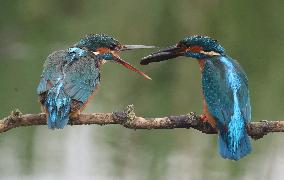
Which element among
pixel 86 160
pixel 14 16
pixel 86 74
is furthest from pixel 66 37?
pixel 86 74

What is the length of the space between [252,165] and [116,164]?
44.1 inches

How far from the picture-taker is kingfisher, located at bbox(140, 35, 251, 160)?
167 inches

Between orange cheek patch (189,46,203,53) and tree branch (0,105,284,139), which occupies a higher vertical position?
orange cheek patch (189,46,203,53)

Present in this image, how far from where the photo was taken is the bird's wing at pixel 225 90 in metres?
4.34

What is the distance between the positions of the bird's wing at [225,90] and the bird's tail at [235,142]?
4 cm

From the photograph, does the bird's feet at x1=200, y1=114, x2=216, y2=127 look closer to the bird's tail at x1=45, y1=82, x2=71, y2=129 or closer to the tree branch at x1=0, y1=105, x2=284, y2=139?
the tree branch at x1=0, y1=105, x2=284, y2=139

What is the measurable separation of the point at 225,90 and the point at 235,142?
303 millimetres

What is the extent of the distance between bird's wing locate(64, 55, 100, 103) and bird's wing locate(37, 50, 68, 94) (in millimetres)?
42

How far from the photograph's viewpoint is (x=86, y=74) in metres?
4.74

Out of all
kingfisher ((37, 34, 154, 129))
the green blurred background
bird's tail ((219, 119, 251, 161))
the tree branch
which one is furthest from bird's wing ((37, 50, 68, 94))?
the green blurred background

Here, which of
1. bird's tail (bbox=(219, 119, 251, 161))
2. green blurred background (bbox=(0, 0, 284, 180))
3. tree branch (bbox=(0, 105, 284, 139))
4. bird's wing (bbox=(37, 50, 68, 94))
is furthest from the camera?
green blurred background (bbox=(0, 0, 284, 180))

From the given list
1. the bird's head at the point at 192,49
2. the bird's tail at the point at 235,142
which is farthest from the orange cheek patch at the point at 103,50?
the bird's tail at the point at 235,142

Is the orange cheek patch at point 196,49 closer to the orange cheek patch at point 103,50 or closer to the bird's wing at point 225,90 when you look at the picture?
the bird's wing at point 225,90

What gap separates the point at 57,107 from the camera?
4.33 m
